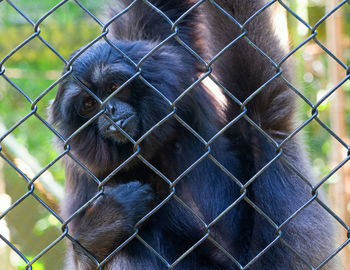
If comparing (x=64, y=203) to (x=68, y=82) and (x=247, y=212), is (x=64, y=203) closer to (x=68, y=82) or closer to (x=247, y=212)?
(x=68, y=82)

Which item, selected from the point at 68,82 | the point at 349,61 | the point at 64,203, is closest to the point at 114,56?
the point at 68,82

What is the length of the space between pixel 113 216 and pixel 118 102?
79cm

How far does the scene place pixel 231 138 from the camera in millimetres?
4117

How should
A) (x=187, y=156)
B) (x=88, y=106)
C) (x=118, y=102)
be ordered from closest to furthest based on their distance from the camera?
1. (x=118, y=102)
2. (x=88, y=106)
3. (x=187, y=156)

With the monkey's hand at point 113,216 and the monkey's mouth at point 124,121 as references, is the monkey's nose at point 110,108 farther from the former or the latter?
the monkey's hand at point 113,216

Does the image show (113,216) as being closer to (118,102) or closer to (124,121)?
(124,121)

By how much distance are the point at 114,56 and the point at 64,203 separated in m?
1.32

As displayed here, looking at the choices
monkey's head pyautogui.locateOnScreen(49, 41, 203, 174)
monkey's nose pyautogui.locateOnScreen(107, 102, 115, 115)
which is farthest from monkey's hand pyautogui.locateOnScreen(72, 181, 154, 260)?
monkey's nose pyautogui.locateOnScreen(107, 102, 115, 115)

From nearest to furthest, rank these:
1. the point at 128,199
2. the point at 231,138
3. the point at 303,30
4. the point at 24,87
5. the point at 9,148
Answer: the point at 128,199 < the point at 231,138 < the point at 9,148 < the point at 303,30 < the point at 24,87

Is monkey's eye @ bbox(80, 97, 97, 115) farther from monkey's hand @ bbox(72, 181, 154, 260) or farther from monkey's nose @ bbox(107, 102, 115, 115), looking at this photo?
monkey's hand @ bbox(72, 181, 154, 260)

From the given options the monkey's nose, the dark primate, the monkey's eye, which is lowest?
the dark primate

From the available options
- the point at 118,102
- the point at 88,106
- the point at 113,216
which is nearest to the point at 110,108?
the point at 118,102

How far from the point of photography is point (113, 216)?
3.57m

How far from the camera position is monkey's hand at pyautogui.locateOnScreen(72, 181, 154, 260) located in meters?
3.57
